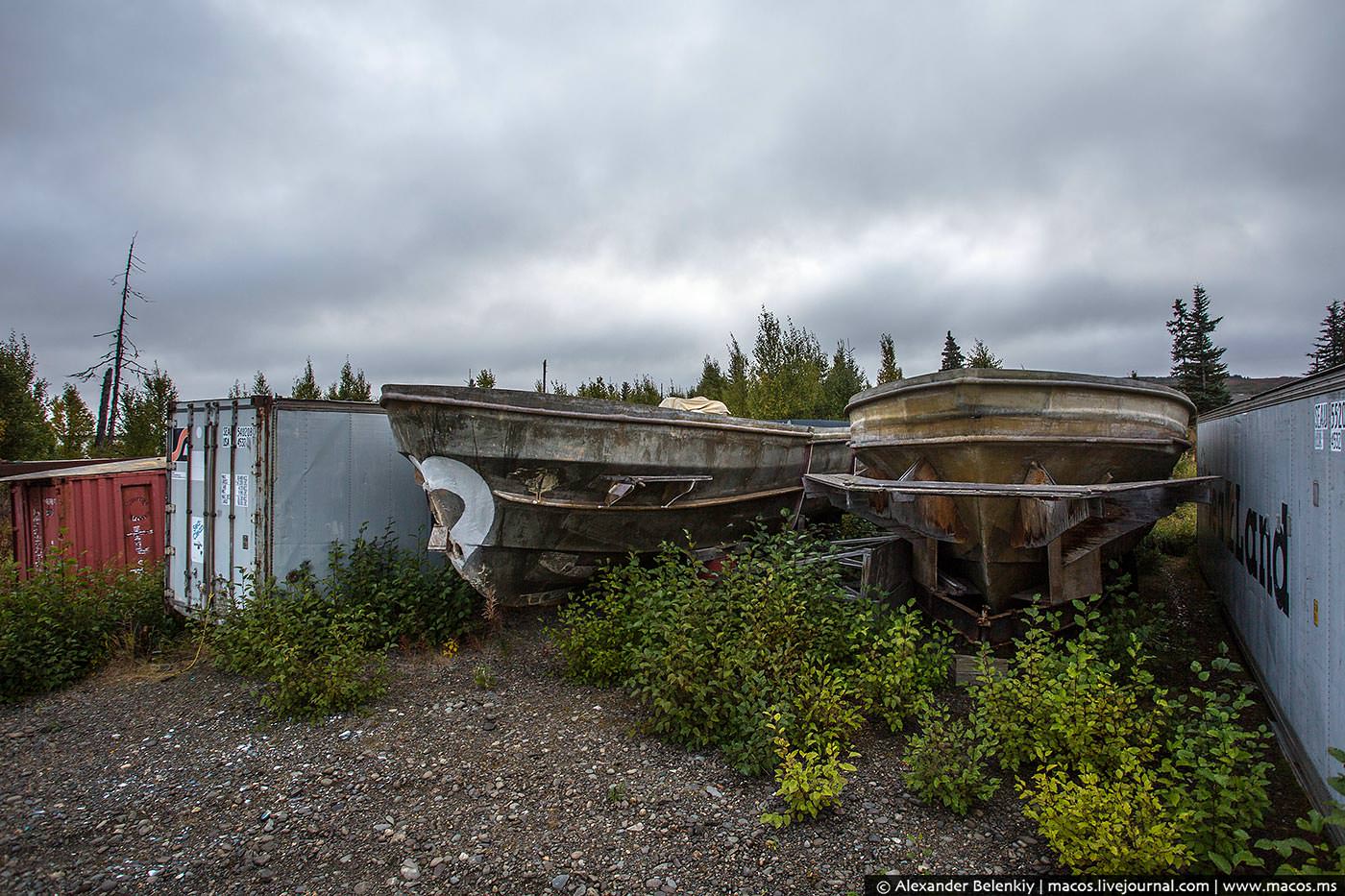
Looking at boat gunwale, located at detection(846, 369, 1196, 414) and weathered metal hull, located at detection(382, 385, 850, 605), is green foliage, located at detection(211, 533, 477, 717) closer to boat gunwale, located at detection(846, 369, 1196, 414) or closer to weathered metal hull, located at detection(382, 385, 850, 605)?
weathered metal hull, located at detection(382, 385, 850, 605)

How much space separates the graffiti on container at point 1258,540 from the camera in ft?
11.5

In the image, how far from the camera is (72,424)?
19.8 metres

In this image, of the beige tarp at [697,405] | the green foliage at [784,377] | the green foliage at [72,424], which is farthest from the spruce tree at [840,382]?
the green foliage at [72,424]

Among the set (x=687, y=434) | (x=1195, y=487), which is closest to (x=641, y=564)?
(x=687, y=434)

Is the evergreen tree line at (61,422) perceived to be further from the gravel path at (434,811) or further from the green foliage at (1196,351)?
the green foliage at (1196,351)

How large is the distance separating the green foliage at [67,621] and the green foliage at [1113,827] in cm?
699

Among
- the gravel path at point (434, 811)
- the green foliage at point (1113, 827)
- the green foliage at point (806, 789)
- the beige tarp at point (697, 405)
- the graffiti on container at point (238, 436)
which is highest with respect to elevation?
the beige tarp at point (697, 405)

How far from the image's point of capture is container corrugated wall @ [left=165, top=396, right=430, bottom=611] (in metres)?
5.72

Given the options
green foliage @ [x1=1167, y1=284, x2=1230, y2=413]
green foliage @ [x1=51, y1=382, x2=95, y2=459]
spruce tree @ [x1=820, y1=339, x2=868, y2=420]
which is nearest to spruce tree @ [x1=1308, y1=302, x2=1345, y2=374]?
green foliage @ [x1=1167, y1=284, x2=1230, y2=413]

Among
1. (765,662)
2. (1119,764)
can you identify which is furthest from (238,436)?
(1119,764)

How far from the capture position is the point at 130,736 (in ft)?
14.3

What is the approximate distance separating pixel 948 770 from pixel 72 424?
85.0 feet

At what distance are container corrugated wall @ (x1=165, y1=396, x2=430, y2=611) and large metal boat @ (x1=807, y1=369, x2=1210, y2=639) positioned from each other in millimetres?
4323

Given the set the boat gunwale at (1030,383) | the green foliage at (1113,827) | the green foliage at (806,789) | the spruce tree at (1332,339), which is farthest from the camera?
the spruce tree at (1332,339)
